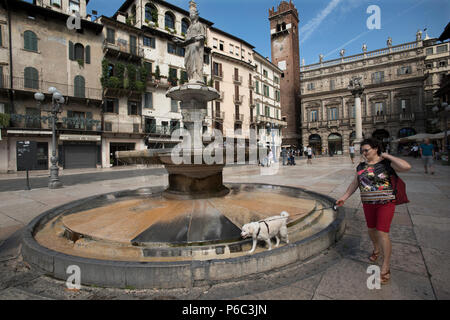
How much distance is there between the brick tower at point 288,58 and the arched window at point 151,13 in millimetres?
29698

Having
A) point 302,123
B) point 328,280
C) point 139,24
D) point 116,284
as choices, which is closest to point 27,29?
point 139,24

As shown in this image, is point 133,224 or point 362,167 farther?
point 133,224

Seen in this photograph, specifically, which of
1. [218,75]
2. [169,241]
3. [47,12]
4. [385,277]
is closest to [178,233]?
[169,241]

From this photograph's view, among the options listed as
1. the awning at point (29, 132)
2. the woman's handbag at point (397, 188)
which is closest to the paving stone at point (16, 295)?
the woman's handbag at point (397, 188)

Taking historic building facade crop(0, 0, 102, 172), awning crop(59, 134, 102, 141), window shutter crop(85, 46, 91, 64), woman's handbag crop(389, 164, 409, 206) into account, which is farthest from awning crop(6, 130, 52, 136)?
woman's handbag crop(389, 164, 409, 206)

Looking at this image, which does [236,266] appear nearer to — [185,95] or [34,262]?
[34,262]

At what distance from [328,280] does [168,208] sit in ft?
9.20

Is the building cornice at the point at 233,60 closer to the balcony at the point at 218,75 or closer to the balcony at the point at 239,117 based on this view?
the balcony at the point at 218,75

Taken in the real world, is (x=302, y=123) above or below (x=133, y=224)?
above

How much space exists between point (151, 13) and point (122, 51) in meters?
6.46

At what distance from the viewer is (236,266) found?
2.33m

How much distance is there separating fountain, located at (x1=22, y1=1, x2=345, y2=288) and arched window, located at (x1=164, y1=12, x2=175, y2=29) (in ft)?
89.9

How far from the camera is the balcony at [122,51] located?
2322cm

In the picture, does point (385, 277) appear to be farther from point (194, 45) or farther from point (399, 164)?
point (194, 45)
